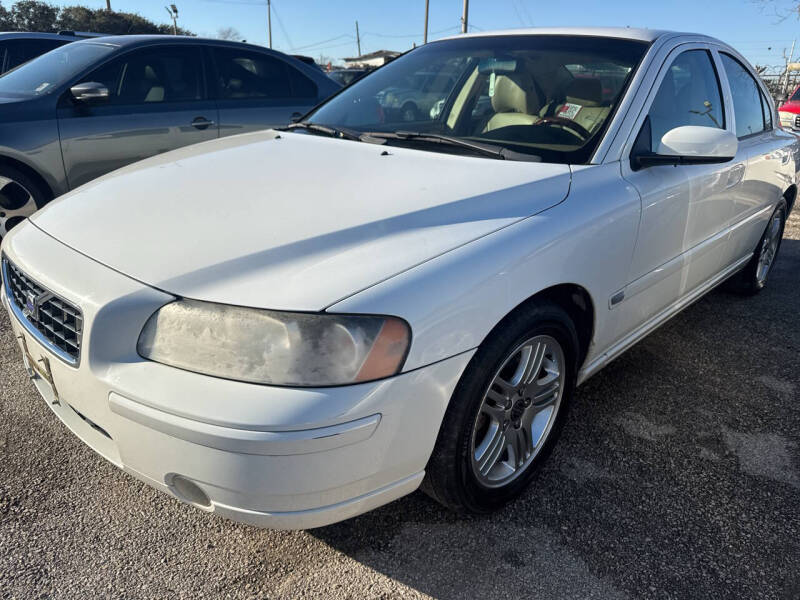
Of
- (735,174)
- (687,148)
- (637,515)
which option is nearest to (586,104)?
(687,148)

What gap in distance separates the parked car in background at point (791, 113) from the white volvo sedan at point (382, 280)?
35.4 ft

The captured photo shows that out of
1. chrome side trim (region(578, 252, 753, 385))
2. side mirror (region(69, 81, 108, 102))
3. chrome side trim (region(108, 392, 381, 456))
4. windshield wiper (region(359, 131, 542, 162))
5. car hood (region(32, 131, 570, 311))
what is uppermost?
windshield wiper (region(359, 131, 542, 162))

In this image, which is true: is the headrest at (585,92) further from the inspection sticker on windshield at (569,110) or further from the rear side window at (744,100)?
the rear side window at (744,100)

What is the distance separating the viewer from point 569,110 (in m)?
2.47

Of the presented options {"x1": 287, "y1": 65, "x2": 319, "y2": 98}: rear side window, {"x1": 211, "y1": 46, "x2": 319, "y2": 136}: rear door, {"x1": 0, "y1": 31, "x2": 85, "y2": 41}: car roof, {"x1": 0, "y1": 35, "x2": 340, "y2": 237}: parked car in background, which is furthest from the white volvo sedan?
{"x1": 0, "y1": 31, "x2": 85, "y2": 41}: car roof

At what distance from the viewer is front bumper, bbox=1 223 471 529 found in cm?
143

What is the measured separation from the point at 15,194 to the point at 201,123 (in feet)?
4.43

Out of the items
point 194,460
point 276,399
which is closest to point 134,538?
point 194,460

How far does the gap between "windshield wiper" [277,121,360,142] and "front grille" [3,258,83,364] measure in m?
1.35

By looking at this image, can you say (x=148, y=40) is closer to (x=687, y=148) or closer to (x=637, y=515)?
(x=687, y=148)

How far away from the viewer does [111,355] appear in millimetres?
1570

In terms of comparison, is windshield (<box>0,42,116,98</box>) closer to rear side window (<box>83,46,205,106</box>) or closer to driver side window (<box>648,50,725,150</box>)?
rear side window (<box>83,46,205,106</box>)

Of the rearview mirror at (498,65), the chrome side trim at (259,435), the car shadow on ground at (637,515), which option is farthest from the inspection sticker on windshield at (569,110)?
the chrome side trim at (259,435)

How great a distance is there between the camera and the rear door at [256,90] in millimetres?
4832
